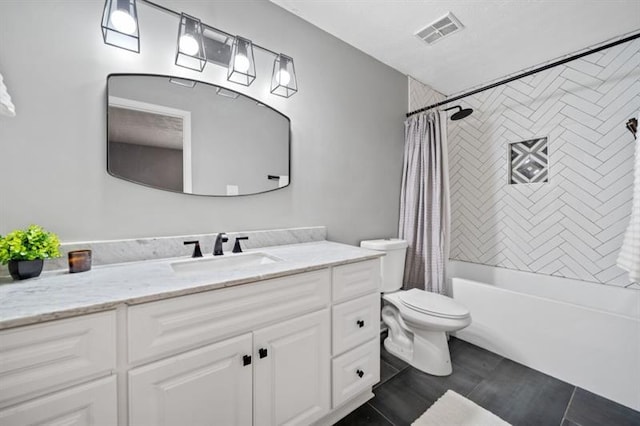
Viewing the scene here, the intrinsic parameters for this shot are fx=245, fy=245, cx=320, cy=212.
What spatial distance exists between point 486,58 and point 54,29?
2.92m

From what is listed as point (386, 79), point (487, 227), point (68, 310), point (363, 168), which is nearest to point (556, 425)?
point (487, 227)

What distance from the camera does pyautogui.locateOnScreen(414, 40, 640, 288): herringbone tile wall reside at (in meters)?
1.96

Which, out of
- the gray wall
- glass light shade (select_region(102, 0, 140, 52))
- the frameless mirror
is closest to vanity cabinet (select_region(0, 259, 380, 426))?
the gray wall

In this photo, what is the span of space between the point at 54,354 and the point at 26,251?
0.45 metres

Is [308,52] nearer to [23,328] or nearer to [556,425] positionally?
[23,328]

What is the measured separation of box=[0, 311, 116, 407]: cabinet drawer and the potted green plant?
403 mm

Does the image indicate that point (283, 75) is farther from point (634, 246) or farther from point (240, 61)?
point (634, 246)

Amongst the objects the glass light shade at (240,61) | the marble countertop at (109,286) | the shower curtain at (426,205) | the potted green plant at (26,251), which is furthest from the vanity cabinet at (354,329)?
the glass light shade at (240,61)

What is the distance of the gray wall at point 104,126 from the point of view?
0.98 meters

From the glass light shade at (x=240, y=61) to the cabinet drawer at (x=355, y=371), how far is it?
5.39 feet

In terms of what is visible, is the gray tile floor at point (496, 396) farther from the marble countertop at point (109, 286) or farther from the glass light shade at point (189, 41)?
the glass light shade at point (189, 41)

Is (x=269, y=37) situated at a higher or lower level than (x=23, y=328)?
higher

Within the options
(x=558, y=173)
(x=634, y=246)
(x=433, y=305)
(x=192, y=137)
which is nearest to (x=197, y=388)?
(x=192, y=137)

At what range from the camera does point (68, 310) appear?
63cm
